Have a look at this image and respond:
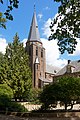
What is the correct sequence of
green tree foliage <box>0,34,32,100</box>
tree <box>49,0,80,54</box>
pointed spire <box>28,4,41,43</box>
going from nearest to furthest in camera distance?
tree <box>49,0,80,54</box> → green tree foliage <box>0,34,32,100</box> → pointed spire <box>28,4,41,43</box>

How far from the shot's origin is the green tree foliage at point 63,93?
17916mm

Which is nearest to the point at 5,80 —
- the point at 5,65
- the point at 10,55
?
the point at 5,65

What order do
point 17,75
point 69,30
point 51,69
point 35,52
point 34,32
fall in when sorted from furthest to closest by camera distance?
point 51,69, point 35,52, point 34,32, point 17,75, point 69,30

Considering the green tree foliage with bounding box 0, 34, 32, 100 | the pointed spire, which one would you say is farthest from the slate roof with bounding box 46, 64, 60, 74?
the green tree foliage with bounding box 0, 34, 32, 100

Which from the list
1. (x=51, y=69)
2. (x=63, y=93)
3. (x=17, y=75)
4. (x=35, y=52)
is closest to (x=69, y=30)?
(x=63, y=93)

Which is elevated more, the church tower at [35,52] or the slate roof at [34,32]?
the slate roof at [34,32]

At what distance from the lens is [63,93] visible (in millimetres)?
17906

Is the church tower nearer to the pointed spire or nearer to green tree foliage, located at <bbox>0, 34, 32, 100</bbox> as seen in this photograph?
the pointed spire

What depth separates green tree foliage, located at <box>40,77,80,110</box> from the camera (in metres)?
17.9

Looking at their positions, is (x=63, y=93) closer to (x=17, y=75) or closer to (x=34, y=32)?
(x=17, y=75)

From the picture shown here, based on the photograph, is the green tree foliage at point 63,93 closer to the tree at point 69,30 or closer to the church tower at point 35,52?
the tree at point 69,30

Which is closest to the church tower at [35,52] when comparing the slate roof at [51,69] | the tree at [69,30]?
the slate roof at [51,69]

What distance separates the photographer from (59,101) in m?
18.3

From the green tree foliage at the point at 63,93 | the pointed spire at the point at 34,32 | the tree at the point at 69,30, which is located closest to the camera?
the tree at the point at 69,30
